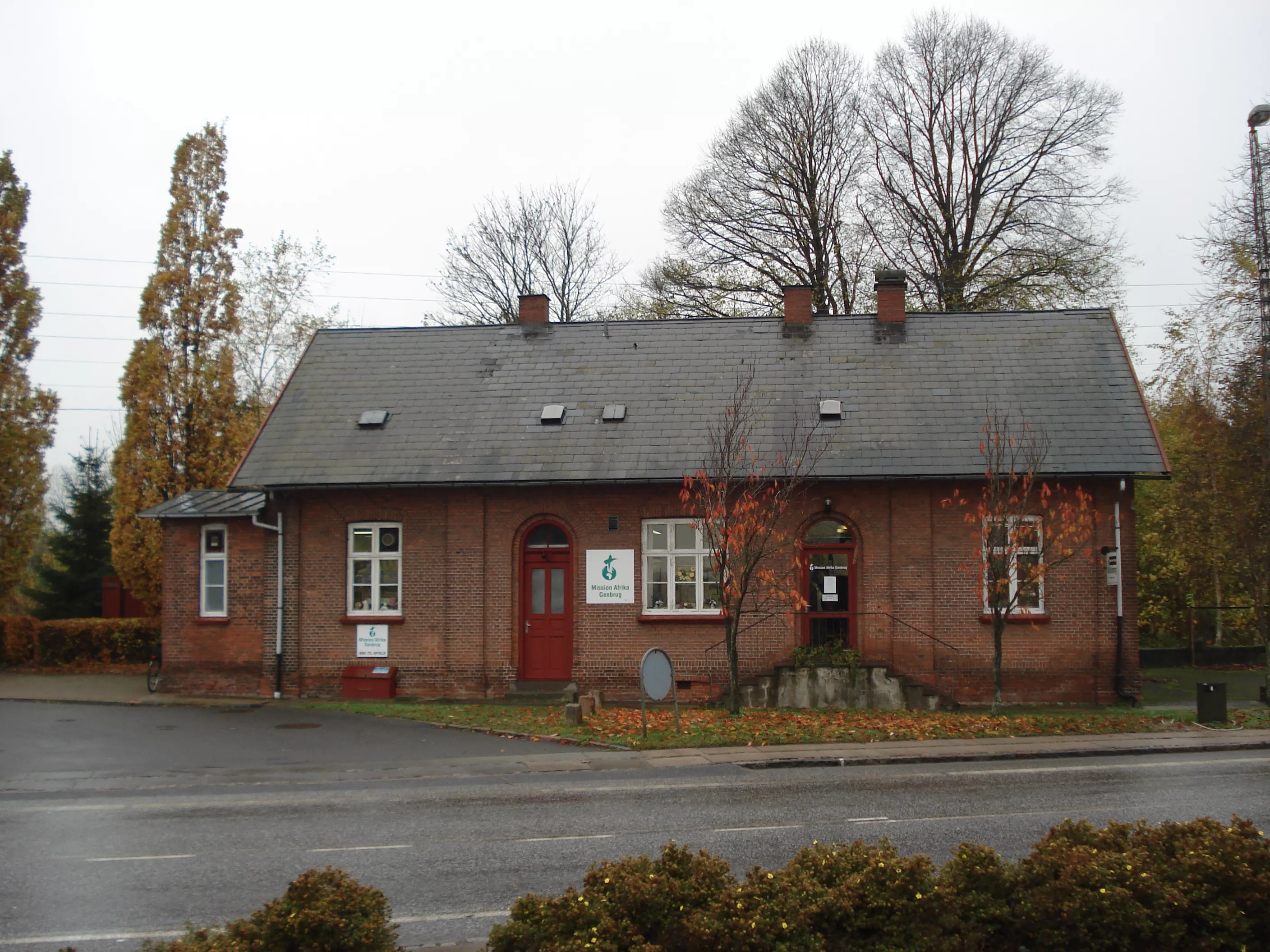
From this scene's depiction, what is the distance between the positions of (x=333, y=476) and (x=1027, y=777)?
13806 mm

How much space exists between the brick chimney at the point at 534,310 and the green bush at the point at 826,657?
1020 cm

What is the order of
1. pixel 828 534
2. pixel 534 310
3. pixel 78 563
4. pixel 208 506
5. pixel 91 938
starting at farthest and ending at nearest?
pixel 78 563 < pixel 534 310 < pixel 208 506 < pixel 828 534 < pixel 91 938

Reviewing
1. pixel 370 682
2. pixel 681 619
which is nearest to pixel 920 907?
pixel 681 619

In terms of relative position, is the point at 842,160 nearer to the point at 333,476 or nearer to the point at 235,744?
the point at 333,476

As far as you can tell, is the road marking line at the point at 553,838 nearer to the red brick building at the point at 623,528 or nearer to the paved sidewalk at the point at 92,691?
the red brick building at the point at 623,528

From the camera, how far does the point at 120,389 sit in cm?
2792

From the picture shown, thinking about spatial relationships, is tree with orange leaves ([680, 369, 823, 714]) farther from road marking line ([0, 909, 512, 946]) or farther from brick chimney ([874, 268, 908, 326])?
road marking line ([0, 909, 512, 946])

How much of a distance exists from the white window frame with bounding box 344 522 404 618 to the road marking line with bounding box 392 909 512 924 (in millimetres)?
13969

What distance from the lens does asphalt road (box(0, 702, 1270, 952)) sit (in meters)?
7.83

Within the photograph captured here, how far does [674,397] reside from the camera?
864 inches

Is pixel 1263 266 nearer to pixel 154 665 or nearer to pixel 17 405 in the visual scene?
pixel 154 665

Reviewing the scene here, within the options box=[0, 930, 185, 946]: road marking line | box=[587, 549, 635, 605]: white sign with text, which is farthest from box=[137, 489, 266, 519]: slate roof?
box=[0, 930, 185, 946]: road marking line

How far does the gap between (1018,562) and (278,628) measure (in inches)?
551

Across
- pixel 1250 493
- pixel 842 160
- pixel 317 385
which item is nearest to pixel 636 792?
pixel 317 385
